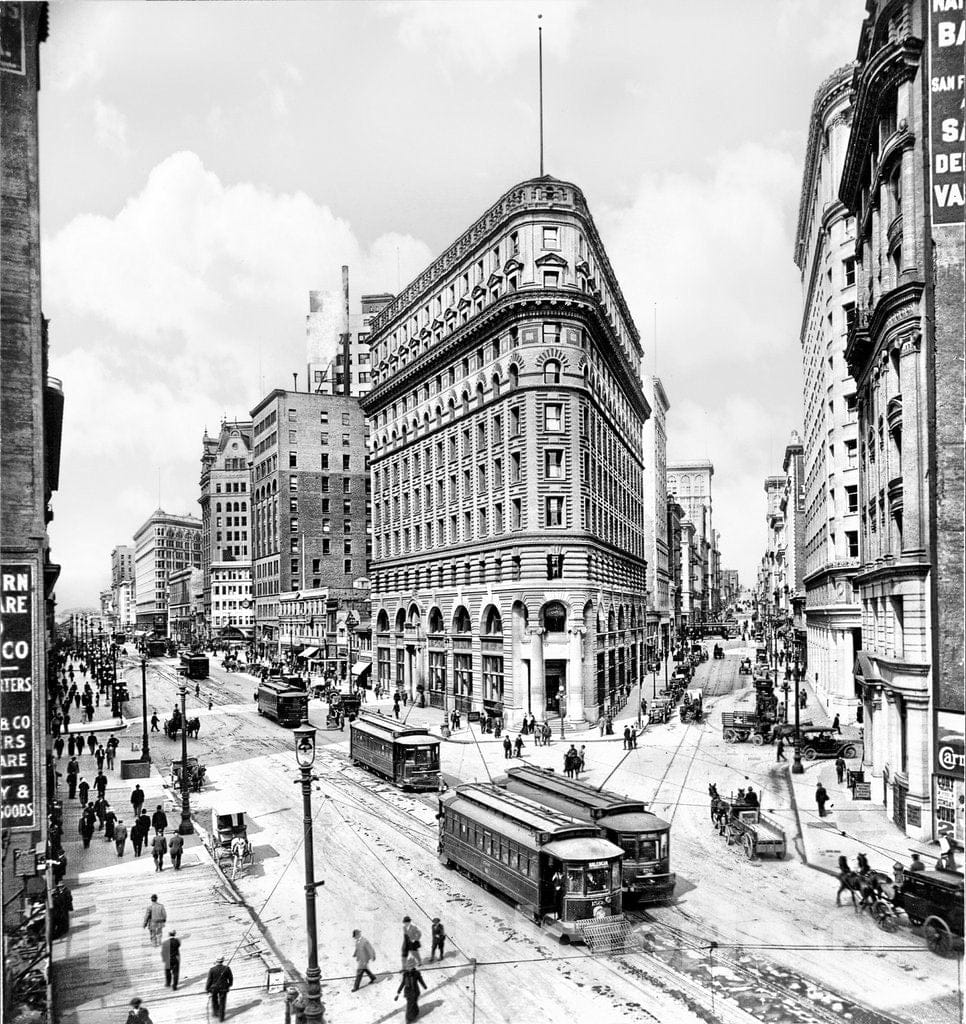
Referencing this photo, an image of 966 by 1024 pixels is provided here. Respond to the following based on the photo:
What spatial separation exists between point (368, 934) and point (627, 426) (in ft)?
207

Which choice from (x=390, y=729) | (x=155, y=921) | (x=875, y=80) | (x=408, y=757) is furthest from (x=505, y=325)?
(x=155, y=921)

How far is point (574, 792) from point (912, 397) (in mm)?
14915

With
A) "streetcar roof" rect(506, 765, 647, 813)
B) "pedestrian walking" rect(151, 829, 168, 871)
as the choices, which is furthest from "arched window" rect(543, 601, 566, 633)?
"pedestrian walking" rect(151, 829, 168, 871)

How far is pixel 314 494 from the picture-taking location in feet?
377

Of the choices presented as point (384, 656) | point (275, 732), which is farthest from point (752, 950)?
point (384, 656)

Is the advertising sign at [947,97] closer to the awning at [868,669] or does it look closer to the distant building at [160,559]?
the awning at [868,669]

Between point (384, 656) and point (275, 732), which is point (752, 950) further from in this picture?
point (384, 656)

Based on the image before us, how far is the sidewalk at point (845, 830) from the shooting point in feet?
85.6

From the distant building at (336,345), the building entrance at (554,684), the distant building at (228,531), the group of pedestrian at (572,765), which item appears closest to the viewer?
the group of pedestrian at (572,765)

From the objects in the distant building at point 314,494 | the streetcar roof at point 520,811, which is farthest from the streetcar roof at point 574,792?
the distant building at point 314,494

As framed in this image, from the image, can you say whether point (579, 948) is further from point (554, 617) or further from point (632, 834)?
point (554, 617)

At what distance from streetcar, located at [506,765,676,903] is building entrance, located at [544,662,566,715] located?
29.7m

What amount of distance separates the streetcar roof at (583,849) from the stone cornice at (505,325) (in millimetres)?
39733

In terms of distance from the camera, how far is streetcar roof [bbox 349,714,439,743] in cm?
3781
